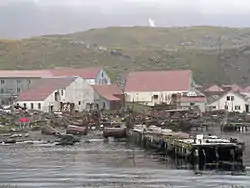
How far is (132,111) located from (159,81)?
87.0 feet

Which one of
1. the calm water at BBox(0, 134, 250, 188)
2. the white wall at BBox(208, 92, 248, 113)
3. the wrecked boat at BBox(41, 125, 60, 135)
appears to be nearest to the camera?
the calm water at BBox(0, 134, 250, 188)

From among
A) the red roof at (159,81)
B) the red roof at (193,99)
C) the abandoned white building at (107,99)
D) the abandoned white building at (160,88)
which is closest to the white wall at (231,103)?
the red roof at (193,99)

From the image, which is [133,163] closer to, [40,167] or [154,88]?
[40,167]

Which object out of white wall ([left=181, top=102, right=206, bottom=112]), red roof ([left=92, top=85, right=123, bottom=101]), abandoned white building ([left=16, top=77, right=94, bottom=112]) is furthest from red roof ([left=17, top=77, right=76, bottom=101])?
white wall ([left=181, top=102, right=206, bottom=112])

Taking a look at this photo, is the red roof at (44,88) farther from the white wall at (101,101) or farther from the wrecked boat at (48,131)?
the wrecked boat at (48,131)

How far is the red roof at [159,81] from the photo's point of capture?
131 metres

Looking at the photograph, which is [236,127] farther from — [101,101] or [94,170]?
[94,170]

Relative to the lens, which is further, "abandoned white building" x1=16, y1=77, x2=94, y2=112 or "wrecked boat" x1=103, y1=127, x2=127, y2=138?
"abandoned white building" x1=16, y1=77, x2=94, y2=112

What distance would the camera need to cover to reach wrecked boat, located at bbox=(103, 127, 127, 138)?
257 ft

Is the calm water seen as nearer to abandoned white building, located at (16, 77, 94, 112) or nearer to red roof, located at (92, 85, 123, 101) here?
abandoned white building, located at (16, 77, 94, 112)

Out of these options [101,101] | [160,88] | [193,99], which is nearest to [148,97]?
[160,88]

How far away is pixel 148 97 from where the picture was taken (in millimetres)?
130875

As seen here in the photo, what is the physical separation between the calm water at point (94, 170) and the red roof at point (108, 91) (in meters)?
55.6

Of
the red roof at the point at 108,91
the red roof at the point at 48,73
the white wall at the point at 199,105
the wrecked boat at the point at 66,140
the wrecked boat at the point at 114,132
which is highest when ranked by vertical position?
the red roof at the point at 48,73
